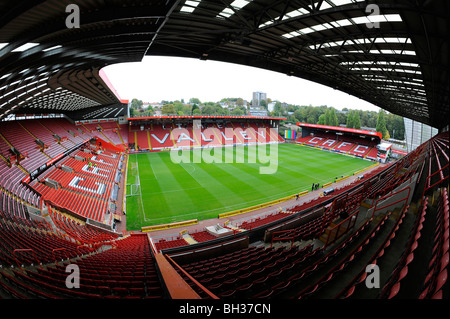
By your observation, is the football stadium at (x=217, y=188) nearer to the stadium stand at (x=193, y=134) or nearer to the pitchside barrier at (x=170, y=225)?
the pitchside barrier at (x=170, y=225)

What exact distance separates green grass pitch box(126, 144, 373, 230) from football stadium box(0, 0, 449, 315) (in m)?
0.26

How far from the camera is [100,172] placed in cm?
2577

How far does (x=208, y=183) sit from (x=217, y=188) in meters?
1.88

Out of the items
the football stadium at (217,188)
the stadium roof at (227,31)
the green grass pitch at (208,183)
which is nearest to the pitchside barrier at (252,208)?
the football stadium at (217,188)

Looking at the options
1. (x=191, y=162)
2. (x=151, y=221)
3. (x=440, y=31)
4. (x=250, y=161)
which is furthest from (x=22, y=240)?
(x=250, y=161)

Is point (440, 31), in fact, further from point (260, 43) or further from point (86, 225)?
point (86, 225)

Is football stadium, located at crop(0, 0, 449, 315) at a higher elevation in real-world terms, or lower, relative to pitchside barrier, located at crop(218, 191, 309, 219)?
higher

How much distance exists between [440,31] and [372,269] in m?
8.10

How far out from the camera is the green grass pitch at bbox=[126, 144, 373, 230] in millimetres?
18609

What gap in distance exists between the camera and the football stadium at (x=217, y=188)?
4543 millimetres

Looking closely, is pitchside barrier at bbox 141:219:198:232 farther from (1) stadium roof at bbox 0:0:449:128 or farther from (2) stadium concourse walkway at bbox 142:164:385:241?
(1) stadium roof at bbox 0:0:449:128

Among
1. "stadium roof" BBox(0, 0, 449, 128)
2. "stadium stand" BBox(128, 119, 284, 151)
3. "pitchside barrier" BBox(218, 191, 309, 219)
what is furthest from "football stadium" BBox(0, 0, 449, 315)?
"stadium stand" BBox(128, 119, 284, 151)

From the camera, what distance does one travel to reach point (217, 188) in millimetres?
23906

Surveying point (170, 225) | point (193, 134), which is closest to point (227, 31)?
point (170, 225)
